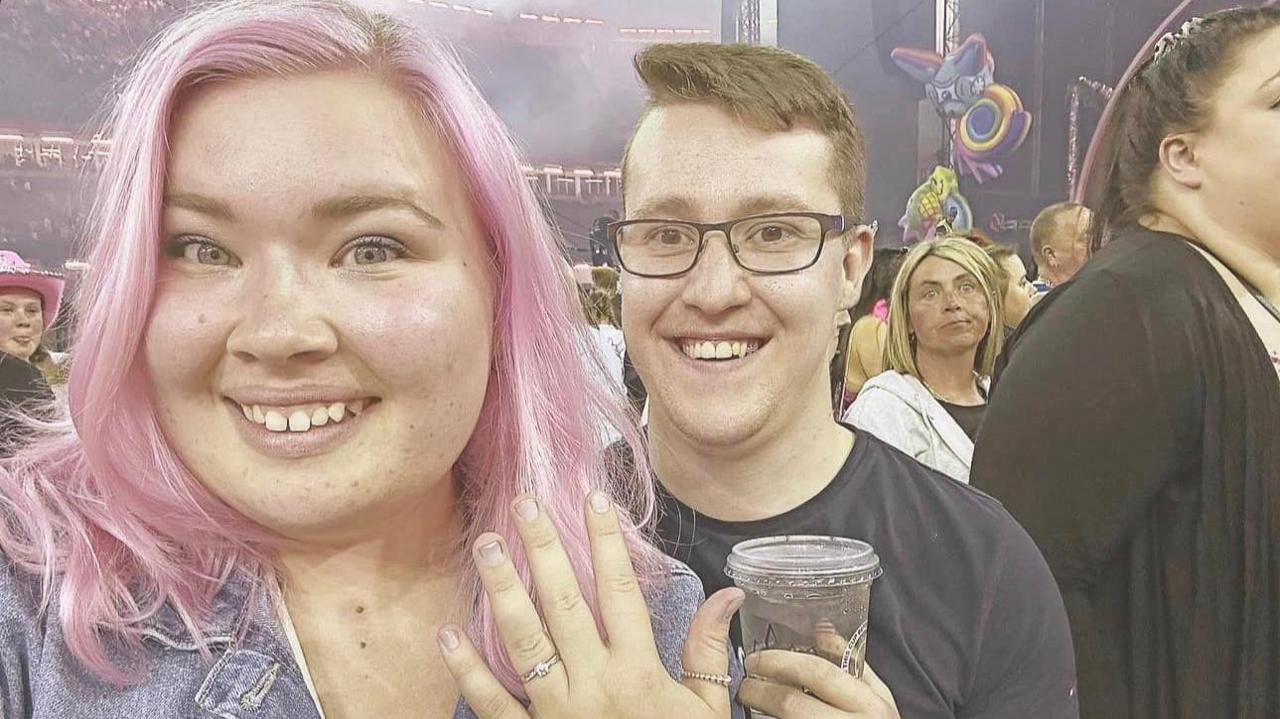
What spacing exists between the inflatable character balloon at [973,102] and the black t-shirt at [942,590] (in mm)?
→ 5456

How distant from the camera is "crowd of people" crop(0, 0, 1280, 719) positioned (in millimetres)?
867

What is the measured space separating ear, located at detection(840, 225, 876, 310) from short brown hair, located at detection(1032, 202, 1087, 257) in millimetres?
2751

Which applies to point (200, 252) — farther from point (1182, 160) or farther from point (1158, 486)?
point (1182, 160)

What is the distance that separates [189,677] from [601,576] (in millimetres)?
404

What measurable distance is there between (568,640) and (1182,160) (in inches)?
54.7

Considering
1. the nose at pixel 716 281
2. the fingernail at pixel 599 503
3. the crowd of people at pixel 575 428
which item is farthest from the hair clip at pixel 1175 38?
the fingernail at pixel 599 503

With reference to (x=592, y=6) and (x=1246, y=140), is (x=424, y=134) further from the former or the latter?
(x=592, y=6)

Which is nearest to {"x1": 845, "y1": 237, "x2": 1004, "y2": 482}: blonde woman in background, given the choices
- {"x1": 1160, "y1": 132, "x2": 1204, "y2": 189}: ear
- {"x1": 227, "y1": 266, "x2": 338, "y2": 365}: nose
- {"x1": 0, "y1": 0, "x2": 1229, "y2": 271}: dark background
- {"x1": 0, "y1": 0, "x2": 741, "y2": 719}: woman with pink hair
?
{"x1": 1160, "y1": 132, "x2": 1204, "y2": 189}: ear

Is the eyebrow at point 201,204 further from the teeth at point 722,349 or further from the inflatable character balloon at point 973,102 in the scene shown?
the inflatable character balloon at point 973,102

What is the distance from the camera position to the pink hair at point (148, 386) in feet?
2.86

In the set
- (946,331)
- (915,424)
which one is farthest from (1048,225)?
(915,424)

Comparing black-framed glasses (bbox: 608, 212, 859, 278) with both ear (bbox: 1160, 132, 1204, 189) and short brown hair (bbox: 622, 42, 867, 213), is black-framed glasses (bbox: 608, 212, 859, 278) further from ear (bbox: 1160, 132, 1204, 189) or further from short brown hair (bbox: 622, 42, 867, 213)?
ear (bbox: 1160, 132, 1204, 189)

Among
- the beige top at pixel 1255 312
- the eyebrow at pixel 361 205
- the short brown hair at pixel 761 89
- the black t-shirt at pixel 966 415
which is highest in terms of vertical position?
the short brown hair at pixel 761 89

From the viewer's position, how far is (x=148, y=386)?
0.92m
